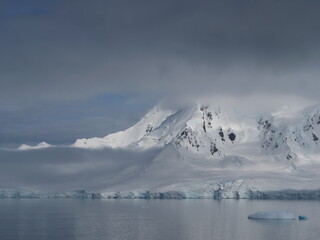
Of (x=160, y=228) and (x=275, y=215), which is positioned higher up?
(x=275, y=215)

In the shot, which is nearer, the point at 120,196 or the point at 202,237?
the point at 202,237

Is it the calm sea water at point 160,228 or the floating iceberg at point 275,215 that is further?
the floating iceberg at point 275,215

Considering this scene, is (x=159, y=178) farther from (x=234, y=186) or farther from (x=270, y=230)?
(x=270, y=230)

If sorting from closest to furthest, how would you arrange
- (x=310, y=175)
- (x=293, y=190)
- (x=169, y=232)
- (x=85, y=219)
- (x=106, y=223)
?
Result: (x=169, y=232) < (x=106, y=223) < (x=85, y=219) < (x=293, y=190) < (x=310, y=175)

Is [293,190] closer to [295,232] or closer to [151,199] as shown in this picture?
[151,199]

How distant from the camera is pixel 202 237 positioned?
210ft

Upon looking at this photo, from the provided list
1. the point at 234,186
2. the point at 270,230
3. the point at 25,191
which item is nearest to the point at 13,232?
the point at 270,230

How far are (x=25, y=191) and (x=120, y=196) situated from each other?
1421 inches

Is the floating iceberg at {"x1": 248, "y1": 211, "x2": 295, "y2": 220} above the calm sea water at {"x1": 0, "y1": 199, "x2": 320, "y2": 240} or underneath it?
above

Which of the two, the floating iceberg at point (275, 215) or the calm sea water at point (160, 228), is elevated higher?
the floating iceberg at point (275, 215)

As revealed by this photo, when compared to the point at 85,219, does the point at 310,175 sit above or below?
above

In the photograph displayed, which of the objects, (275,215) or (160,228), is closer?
(160,228)

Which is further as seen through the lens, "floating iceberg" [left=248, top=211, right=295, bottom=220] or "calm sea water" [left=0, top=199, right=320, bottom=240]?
"floating iceberg" [left=248, top=211, right=295, bottom=220]

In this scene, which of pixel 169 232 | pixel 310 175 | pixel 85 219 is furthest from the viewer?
pixel 310 175
